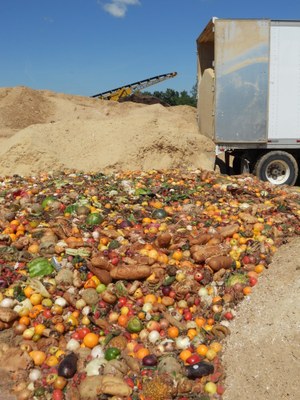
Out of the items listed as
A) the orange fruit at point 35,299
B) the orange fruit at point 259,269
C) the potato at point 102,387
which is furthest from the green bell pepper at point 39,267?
the orange fruit at point 259,269

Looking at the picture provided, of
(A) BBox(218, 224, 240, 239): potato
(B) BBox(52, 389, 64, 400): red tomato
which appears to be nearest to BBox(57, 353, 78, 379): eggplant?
(B) BBox(52, 389, 64, 400): red tomato

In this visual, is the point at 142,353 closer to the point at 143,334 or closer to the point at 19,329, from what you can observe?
the point at 143,334

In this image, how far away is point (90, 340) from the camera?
13.8 ft

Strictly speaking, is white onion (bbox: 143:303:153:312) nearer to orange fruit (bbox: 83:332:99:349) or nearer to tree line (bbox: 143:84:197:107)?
orange fruit (bbox: 83:332:99:349)

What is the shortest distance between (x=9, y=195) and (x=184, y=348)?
18.2 feet

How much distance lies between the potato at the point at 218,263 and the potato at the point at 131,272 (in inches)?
32.9

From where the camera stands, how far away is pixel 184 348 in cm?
414

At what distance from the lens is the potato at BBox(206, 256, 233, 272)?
16.8ft

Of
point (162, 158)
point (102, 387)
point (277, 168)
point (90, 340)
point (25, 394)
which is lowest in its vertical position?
point (25, 394)

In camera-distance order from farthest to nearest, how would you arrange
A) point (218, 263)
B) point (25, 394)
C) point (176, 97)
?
point (176, 97) → point (218, 263) → point (25, 394)

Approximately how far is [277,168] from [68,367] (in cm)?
918

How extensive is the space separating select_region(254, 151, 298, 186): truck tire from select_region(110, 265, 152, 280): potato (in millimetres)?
7144

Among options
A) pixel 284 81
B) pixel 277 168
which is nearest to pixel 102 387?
pixel 277 168

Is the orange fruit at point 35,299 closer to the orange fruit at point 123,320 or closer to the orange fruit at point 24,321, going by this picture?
the orange fruit at point 24,321
